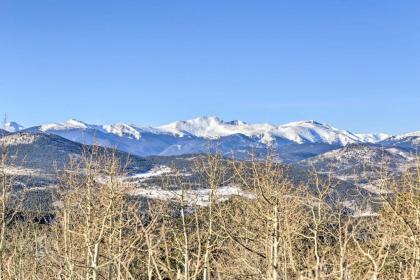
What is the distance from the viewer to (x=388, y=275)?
119ft

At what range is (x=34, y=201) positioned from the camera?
177 metres

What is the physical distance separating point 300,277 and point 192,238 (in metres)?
34.7

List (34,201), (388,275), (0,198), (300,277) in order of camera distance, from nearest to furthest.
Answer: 1. (300,277)
2. (0,198)
3. (388,275)
4. (34,201)

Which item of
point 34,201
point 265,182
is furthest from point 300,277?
point 34,201

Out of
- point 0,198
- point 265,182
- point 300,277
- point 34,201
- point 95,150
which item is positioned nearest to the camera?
point 300,277

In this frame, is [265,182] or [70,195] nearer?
[265,182]

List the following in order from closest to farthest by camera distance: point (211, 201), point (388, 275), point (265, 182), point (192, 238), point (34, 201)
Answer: point (265, 182) < point (211, 201) < point (388, 275) < point (192, 238) < point (34, 201)

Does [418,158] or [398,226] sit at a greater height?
[418,158]

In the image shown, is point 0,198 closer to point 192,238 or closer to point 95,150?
point 95,150

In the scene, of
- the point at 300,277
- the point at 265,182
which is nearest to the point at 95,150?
the point at 265,182

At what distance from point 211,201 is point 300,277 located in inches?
904

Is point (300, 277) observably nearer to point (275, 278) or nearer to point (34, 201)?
point (275, 278)

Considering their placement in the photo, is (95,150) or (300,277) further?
(95,150)

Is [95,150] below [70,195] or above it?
above
